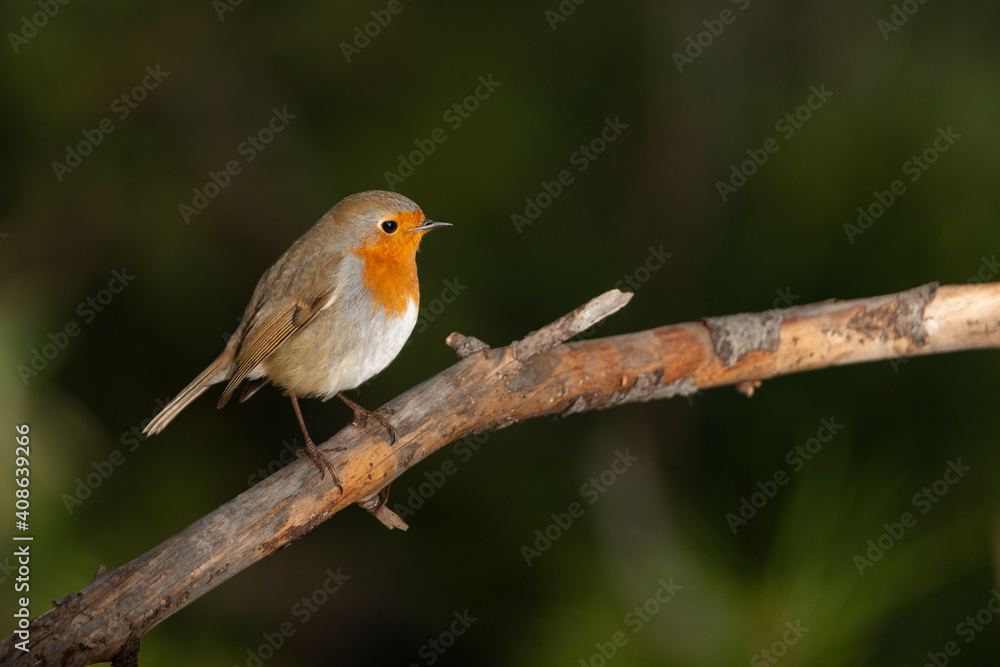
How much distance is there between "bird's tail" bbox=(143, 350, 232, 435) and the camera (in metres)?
2.87

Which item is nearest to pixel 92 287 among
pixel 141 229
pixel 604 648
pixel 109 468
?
pixel 141 229

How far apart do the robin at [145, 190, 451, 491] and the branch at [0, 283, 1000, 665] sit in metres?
0.37

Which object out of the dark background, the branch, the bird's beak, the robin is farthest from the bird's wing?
the dark background

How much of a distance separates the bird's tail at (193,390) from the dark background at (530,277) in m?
0.35

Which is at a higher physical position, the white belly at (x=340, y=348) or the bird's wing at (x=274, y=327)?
the bird's wing at (x=274, y=327)

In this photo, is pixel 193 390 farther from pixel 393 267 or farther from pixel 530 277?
pixel 530 277

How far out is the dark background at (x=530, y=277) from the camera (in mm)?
2564

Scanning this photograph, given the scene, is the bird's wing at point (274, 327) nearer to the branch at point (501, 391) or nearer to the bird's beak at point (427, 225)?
the bird's beak at point (427, 225)

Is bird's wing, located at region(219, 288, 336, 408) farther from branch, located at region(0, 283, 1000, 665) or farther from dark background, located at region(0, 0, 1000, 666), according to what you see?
dark background, located at region(0, 0, 1000, 666)

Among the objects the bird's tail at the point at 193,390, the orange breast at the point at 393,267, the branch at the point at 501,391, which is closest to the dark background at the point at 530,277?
the branch at the point at 501,391

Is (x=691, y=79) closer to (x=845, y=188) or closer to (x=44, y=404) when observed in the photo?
(x=845, y=188)

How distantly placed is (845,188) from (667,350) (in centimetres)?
108

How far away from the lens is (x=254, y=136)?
3957 millimetres

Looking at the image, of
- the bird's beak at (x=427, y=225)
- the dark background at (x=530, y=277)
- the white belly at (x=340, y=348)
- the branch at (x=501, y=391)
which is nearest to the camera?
the branch at (x=501, y=391)
